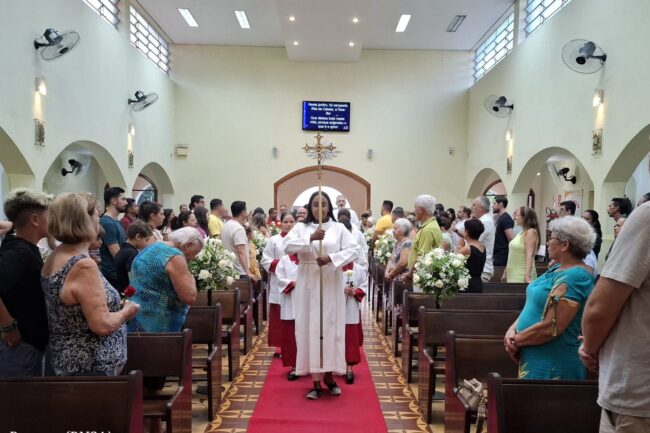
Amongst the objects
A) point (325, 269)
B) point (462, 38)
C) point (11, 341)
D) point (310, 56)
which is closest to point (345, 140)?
point (310, 56)

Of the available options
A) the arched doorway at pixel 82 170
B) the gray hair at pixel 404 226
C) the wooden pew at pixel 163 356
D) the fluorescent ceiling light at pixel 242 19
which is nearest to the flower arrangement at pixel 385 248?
the gray hair at pixel 404 226

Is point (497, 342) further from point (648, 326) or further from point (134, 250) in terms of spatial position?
point (134, 250)

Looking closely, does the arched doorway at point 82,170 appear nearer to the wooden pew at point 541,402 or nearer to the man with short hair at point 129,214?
the man with short hair at point 129,214

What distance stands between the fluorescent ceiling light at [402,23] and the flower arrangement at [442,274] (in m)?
9.91

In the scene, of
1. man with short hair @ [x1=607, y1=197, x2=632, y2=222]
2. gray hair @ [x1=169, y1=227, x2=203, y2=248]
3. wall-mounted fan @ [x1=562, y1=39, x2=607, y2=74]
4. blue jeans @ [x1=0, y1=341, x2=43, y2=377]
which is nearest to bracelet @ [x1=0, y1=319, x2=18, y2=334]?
blue jeans @ [x1=0, y1=341, x2=43, y2=377]

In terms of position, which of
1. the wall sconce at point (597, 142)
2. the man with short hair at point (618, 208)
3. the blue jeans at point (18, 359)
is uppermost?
the wall sconce at point (597, 142)

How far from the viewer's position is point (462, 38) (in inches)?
594

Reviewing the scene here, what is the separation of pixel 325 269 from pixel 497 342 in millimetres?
1682

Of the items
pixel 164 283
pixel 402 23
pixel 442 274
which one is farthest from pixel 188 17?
pixel 164 283

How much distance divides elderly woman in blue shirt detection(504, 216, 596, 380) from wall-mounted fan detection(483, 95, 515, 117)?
1014 cm

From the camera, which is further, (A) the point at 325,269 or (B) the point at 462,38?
(B) the point at 462,38

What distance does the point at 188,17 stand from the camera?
13.9 meters

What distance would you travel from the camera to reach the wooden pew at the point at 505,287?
596 cm

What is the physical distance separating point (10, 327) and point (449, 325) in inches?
127
